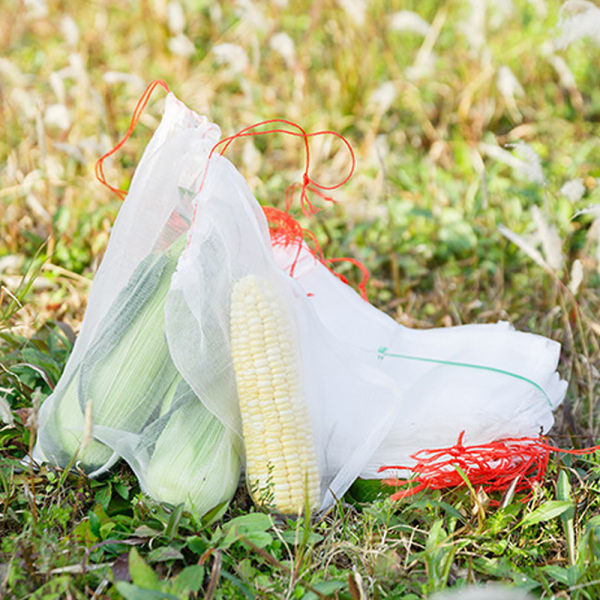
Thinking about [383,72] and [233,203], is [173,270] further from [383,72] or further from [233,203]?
[383,72]

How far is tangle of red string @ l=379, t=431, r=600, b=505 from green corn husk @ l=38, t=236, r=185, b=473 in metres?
0.65

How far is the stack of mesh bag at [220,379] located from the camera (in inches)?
68.2

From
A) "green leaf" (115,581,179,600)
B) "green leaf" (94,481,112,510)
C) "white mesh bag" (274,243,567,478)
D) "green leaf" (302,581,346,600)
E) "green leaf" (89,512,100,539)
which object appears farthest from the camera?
"white mesh bag" (274,243,567,478)

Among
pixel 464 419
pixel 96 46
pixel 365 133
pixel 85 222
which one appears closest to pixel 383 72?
pixel 365 133

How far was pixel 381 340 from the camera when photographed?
6.95 ft

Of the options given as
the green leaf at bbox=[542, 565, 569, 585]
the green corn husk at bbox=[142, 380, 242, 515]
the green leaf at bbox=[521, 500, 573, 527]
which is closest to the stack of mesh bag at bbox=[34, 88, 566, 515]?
the green corn husk at bbox=[142, 380, 242, 515]

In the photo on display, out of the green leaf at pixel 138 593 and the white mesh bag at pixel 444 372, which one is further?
the white mesh bag at pixel 444 372

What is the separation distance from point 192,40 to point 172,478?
11.8ft

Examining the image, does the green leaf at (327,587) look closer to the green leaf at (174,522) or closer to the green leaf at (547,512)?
the green leaf at (174,522)

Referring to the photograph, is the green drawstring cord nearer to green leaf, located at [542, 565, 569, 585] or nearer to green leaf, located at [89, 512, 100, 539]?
green leaf, located at [542, 565, 569, 585]

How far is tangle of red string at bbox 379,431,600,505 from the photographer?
1.84 m

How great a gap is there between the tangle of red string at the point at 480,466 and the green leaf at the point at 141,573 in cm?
66

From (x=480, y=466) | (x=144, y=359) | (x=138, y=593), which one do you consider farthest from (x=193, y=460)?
(x=480, y=466)

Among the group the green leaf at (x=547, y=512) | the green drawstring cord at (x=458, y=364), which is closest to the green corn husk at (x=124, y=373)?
the green drawstring cord at (x=458, y=364)
